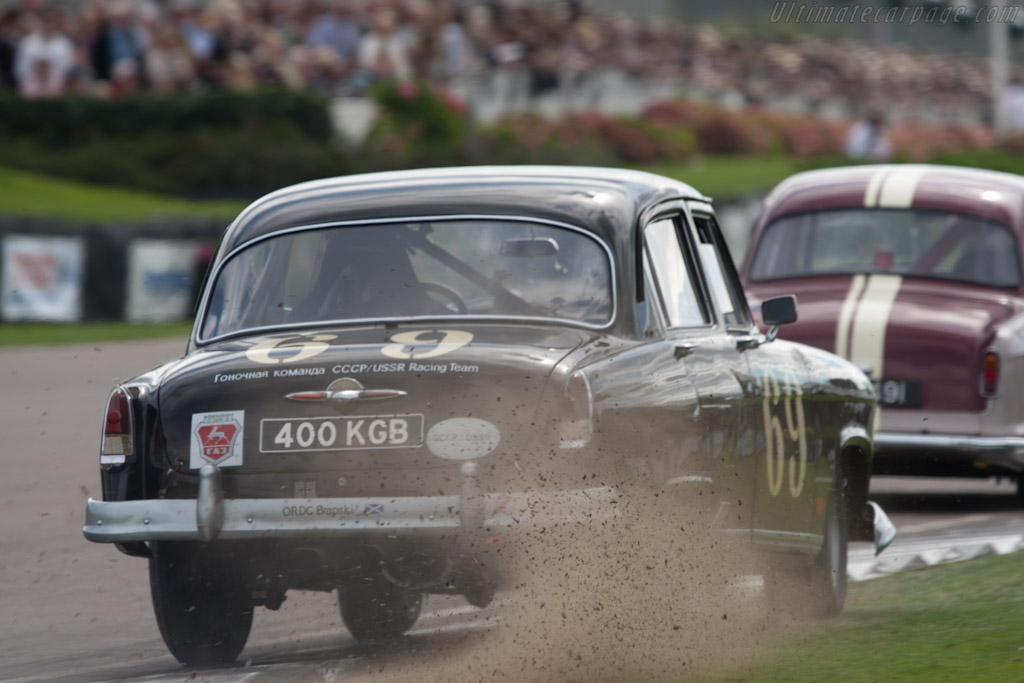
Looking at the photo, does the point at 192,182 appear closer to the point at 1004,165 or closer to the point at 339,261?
the point at 1004,165

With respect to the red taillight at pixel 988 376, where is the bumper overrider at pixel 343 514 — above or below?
above

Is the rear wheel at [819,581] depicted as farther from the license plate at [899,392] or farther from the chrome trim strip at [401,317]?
the license plate at [899,392]

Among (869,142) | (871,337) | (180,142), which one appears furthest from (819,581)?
(869,142)

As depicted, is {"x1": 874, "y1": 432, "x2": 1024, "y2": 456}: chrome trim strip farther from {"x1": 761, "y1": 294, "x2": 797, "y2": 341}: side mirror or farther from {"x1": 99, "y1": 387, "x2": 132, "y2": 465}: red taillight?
{"x1": 99, "y1": 387, "x2": 132, "y2": 465}: red taillight

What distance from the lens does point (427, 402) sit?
521cm

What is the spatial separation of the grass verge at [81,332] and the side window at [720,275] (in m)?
10.9

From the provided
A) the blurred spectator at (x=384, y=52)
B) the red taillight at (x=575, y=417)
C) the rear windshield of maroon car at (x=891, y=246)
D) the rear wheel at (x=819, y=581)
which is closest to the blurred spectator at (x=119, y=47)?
the blurred spectator at (x=384, y=52)

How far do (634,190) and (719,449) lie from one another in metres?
0.95

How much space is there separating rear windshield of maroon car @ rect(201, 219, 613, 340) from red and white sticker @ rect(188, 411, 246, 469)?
604 millimetres

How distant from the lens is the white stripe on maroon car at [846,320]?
32.1 ft

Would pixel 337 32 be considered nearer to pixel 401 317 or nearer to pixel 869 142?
pixel 869 142

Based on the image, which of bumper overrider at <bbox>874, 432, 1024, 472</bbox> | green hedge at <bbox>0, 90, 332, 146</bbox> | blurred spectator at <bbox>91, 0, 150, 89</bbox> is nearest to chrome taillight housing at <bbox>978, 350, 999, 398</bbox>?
bumper overrider at <bbox>874, 432, 1024, 472</bbox>

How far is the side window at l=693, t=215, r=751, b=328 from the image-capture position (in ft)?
22.2

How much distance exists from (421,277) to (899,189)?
5.87 metres
